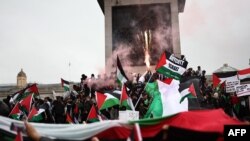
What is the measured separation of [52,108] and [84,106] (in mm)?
1454

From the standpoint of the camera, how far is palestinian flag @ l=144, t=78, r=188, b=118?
12611 mm

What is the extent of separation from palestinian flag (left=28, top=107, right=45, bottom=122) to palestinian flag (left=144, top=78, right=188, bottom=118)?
4.70m

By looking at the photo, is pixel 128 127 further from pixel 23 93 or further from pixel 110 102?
pixel 23 93

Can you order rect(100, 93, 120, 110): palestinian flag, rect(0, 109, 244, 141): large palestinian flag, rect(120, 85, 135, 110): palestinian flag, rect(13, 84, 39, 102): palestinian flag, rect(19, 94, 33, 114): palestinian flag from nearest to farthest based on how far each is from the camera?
Result: rect(0, 109, 244, 141): large palestinian flag → rect(120, 85, 135, 110): palestinian flag → rect(100, 93, 120, 110): palestinian flag → rect(19, 94, 33, 114): palestinian flag → rect(13, 84, 39, 102): palestinian flag

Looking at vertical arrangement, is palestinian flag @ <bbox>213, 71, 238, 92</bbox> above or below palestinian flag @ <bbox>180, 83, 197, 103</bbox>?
above

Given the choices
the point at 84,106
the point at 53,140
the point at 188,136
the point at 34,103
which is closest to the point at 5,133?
the point at 53,140

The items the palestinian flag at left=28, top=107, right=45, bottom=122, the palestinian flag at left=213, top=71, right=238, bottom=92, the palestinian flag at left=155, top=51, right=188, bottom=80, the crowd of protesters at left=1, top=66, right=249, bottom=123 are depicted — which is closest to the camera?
the palestinian flag at left=155, top=51, right=188, bottom=80

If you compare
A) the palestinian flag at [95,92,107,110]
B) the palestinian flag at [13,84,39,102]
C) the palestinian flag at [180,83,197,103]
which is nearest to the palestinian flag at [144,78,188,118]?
the palestinian flag at [180,83,197,103]

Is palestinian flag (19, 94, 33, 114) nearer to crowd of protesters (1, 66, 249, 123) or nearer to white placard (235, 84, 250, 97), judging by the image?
crowd of protesters (1, 66, 249, 123)

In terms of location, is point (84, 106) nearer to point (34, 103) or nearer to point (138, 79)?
point (34, 103)

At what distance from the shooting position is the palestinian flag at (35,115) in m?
15.3

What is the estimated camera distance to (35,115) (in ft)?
51.4

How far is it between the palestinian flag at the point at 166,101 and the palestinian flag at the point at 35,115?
15.4 ft

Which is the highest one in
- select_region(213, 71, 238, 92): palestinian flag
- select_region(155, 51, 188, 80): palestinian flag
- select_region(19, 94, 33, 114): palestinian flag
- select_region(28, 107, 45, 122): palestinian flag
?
select_region(155, 51, 188, 80): palestinian flag
